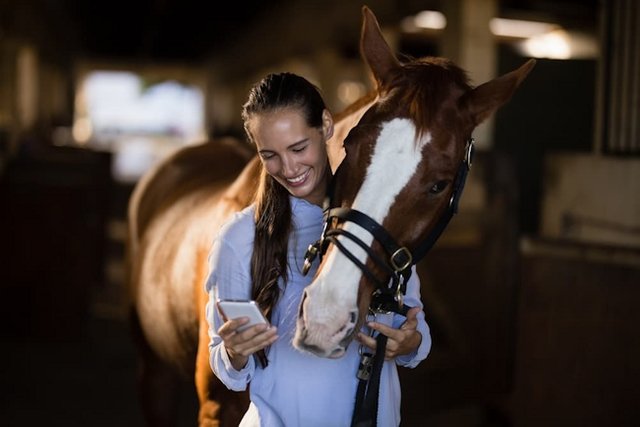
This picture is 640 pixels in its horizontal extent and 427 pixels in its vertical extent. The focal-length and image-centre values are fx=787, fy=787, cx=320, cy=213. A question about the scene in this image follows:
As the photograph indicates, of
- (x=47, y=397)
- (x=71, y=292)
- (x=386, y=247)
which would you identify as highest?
(x=386, y=247)

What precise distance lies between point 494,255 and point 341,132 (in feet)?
8.73

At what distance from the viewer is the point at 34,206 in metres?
5.39

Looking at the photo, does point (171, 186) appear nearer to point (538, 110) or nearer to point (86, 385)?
point (86, 385)

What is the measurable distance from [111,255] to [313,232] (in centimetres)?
618

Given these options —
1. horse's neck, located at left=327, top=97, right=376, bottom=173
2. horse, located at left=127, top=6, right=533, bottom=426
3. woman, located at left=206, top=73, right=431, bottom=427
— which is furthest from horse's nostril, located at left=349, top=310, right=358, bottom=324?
horse's neck, located at left=327, top=97, right=376, bottom=173

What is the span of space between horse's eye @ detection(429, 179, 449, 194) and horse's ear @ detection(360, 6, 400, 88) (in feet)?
0.97

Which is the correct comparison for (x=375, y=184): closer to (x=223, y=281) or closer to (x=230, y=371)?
(x=223, y=281)

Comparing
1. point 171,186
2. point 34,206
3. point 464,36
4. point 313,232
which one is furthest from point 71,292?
point 313,232

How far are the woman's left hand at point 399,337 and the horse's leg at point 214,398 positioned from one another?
0.47m

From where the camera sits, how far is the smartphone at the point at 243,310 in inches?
59.0

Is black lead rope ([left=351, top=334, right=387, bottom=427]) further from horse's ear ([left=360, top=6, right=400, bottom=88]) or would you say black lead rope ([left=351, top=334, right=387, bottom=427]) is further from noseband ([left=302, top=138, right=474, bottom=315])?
horse's ear ([left=360, top=6, right=400, bottom=88])

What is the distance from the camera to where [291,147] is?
1.66 meters

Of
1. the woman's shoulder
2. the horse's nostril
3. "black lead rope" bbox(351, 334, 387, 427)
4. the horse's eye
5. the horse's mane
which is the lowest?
"black lead rope" bbox(351, 334, 387, 427)

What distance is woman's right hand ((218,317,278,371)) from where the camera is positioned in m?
1.52
